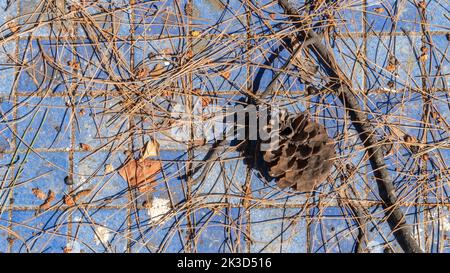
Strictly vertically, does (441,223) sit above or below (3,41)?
below

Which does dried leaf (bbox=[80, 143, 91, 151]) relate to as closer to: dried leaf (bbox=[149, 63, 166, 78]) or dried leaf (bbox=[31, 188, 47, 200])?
dried leaf (bbox=[31, 188, 47, 200])

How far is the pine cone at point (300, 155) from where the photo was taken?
2846 mm

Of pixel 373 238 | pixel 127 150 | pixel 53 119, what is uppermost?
pixel 53 119

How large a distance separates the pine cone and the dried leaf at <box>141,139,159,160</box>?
737mm

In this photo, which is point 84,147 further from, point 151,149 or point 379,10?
point 379,10

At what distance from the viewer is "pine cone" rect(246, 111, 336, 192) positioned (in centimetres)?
285

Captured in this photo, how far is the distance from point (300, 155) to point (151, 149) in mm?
1010

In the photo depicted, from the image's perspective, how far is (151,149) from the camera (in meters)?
3.07

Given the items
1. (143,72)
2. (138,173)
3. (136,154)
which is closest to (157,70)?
(143,72)

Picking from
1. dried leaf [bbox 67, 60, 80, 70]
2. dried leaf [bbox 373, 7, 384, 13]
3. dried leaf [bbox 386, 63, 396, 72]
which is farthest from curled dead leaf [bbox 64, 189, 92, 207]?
dried leaf [bbox 373, 7, 384, 13]

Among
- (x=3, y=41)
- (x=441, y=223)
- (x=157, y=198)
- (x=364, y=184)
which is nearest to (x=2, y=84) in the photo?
(x=3, y=41)
